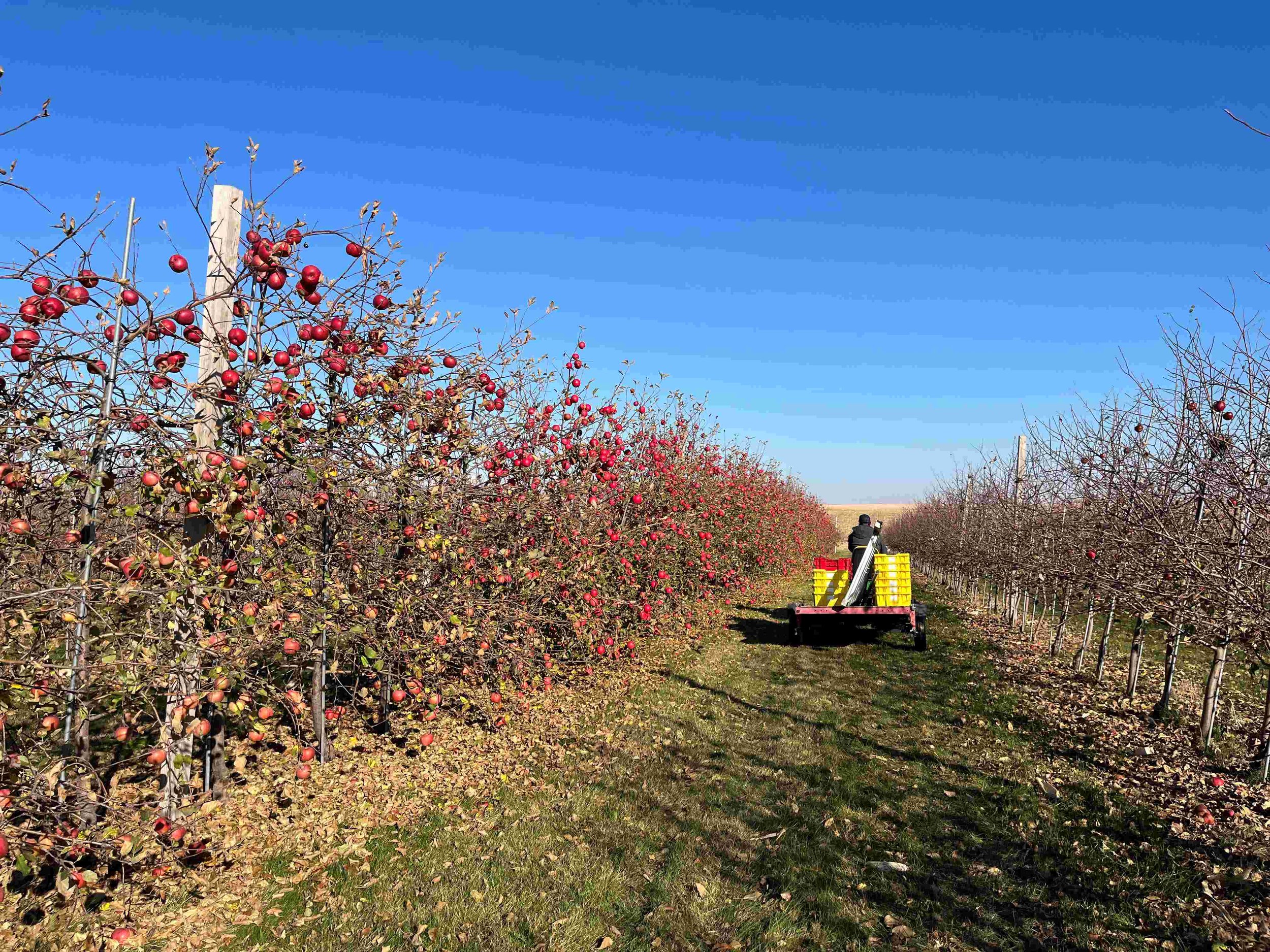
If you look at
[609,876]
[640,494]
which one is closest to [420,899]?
[609,876]

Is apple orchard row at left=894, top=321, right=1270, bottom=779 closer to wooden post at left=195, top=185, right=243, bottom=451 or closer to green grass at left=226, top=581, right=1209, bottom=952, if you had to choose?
green grass at left=226, top=581, right=1209, bottom=952

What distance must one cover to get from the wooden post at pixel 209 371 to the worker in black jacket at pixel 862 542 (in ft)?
31.2

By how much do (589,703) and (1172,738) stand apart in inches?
246

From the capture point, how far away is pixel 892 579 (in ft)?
38.0

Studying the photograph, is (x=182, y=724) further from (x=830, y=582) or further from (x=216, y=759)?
(x=830, y=582)

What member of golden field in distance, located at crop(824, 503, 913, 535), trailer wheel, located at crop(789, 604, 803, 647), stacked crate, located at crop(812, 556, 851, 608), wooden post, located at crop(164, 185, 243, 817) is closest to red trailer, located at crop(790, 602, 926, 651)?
trailer wheel, located at crop(789, 604, 803, 647)

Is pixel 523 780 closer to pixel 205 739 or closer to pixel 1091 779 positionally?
pixel 205 739

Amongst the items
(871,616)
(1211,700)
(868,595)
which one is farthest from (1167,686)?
(871,616)

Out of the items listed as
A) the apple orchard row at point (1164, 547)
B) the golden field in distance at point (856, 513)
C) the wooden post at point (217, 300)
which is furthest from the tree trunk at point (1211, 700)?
the golden field in distance at point (856, 513)

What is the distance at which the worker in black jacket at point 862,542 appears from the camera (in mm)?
11562

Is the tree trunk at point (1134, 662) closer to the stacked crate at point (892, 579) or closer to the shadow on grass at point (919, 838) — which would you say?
the shadow on grass at point (919, 838)

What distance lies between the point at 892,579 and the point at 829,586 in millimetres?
1017

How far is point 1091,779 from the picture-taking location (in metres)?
6.33

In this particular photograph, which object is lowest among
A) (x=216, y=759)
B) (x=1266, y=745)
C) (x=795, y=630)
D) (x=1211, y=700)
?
(x=216, y=759)
